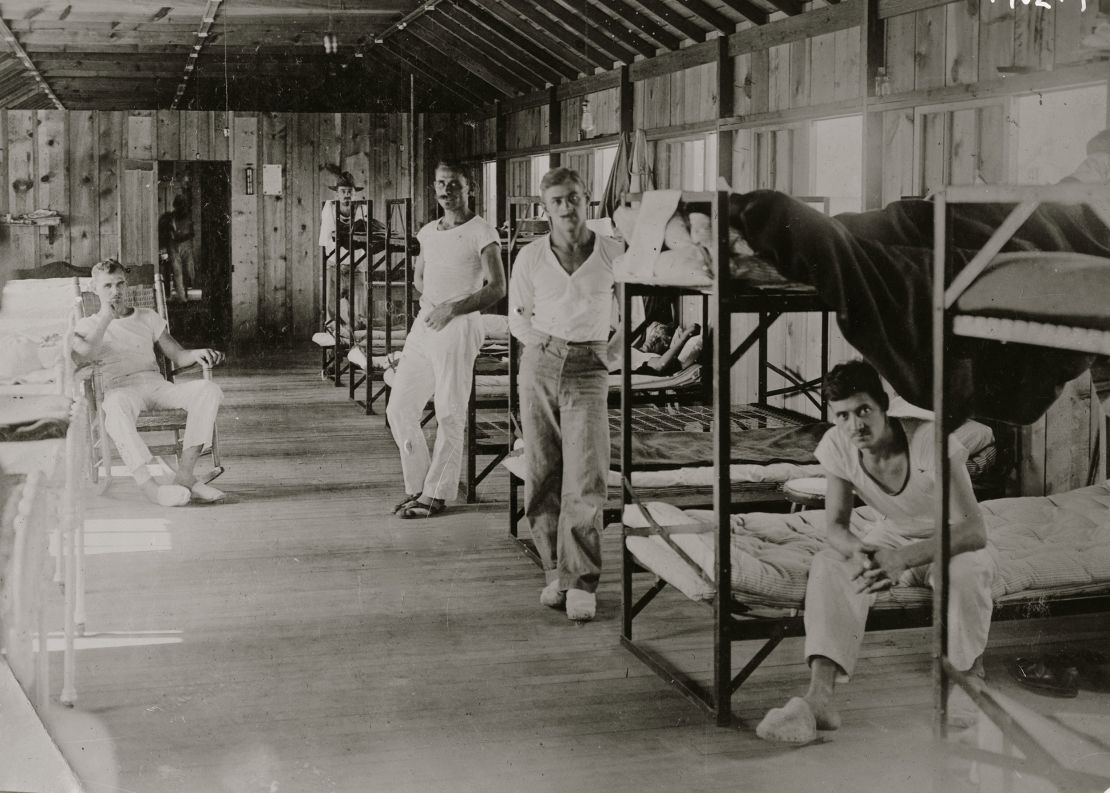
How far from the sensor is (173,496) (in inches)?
246

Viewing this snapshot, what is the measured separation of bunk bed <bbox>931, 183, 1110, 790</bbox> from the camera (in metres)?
2.37

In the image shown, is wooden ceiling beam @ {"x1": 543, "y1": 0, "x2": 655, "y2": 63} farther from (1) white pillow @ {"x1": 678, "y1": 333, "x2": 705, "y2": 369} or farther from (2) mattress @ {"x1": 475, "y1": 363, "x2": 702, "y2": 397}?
(2) mattress @ {"x1": 475, "y1": 363, "x2": 702, "y2": 397}

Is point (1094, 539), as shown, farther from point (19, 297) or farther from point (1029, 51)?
point (19, 297)

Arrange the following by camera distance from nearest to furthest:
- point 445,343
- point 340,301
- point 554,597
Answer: point 554,597
point 445,343
point 340,301

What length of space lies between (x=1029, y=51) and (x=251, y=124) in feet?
34.2

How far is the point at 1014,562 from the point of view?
11.9 ft

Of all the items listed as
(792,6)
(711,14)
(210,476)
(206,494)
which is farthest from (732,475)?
(711,14)

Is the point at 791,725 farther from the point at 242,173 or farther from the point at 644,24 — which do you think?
the point at 242,173

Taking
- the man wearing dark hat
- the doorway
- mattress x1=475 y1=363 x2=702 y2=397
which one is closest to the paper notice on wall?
the doorway

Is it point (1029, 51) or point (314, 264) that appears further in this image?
point (314, 264)

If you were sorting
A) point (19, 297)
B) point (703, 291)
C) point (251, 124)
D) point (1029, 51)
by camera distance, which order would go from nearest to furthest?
point (703, 291) → point (1029, 51) → point (19, 297) → point (251, 124)

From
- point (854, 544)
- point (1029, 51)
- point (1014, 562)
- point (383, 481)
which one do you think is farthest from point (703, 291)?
point (383, 481)

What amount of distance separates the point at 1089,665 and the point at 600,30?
6619mm

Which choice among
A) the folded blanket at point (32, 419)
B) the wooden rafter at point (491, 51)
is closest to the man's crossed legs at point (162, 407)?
the folded blanket at point (32, 419)
